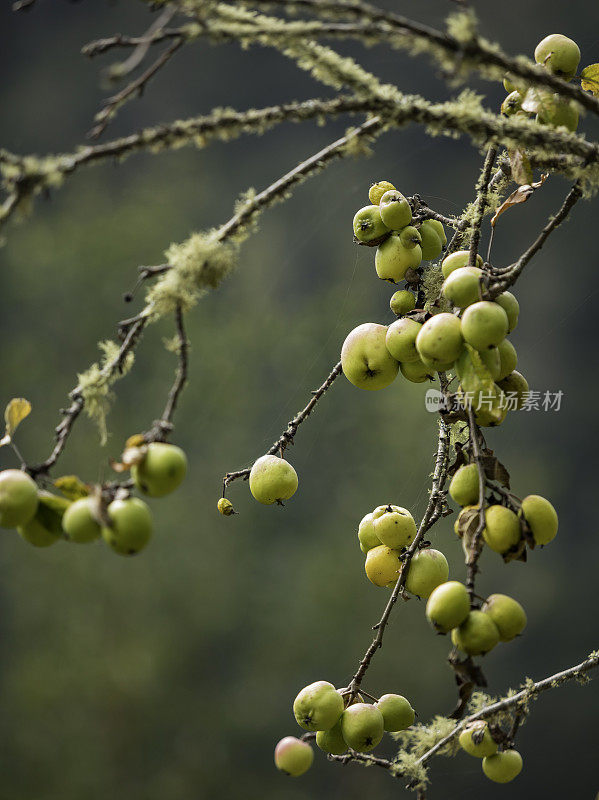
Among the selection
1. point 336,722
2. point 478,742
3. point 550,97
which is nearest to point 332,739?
point 336,722

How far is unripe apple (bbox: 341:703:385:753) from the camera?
601mm

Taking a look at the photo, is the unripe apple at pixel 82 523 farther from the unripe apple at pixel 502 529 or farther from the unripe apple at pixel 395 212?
the unripe apple at pixel 395 212

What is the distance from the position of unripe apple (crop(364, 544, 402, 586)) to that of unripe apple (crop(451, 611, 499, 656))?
21 cm

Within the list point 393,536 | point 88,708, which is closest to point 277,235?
point 88,708

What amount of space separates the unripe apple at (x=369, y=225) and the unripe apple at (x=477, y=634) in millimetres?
342

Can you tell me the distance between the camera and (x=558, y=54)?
66cm

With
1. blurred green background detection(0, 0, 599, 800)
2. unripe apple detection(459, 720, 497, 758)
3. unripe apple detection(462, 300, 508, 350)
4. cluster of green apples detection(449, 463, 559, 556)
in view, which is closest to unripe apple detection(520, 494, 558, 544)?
cluster of green apples detection(449, 463, 559, 556)

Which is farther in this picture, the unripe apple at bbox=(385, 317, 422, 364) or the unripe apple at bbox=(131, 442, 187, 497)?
the unripe apple at bbox=(385, 317, 422, 364)

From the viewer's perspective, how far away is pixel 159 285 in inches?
18.9

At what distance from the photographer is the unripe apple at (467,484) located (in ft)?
1.65

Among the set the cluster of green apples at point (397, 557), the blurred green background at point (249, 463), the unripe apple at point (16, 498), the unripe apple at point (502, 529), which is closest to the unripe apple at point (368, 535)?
the cluster of green apples at point (397, 557)

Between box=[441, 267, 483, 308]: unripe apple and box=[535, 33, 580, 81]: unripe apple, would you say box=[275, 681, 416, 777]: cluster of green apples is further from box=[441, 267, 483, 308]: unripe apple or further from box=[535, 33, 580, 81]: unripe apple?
box=[535, 33, 580, 81]: unripe apple

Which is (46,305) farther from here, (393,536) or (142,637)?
(393,536)

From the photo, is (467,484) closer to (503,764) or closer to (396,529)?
(396,529)
